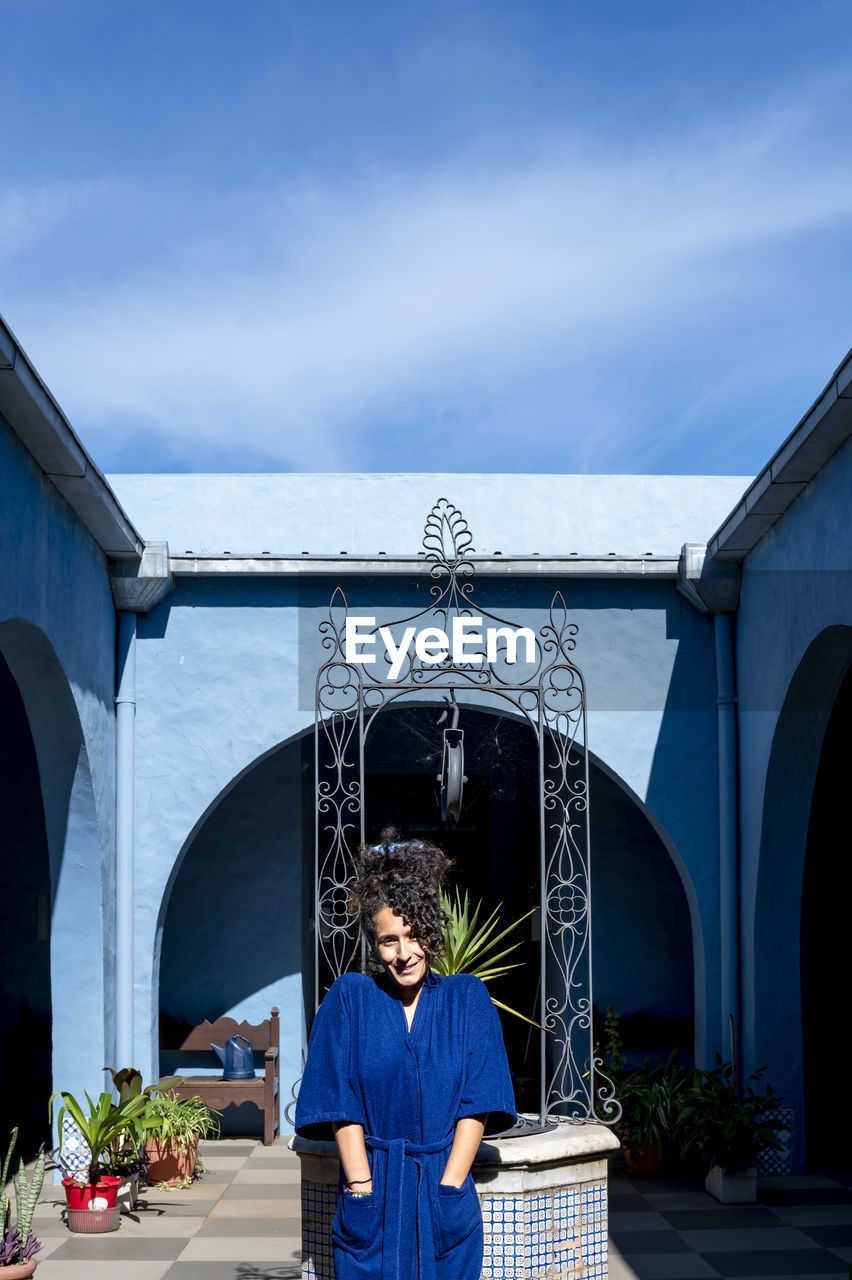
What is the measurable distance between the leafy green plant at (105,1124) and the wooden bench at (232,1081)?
1729 mm

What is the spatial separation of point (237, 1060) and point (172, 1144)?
1.64 meters

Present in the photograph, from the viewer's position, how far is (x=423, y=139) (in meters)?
6.36

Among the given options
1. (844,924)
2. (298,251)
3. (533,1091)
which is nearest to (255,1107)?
(533,1091)

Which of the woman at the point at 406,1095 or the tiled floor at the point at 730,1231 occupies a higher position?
the woman at the point at 406,1095

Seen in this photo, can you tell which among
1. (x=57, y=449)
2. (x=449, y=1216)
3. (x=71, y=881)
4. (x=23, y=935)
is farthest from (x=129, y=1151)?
(x=449, y=1216)

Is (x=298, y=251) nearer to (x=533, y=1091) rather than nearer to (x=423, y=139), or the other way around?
(x=423, y=139)

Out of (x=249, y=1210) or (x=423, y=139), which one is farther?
(x=249, y=1210)

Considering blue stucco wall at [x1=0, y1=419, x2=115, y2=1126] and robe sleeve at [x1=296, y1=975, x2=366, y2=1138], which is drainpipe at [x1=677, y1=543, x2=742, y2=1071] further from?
robe sleeve at [x1=296, y1=975, x2=366, y2=1138]

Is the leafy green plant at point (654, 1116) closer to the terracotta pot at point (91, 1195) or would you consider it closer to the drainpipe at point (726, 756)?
the drainpipe at point (726, 756)

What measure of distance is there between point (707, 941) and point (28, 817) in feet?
17.3

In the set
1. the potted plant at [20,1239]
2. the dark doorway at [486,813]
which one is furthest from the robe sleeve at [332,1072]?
the dark doorway at [486,813]

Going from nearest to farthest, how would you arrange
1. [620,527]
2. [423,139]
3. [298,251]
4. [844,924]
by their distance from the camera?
[423,139], [298,251], [844,924], [620,527]

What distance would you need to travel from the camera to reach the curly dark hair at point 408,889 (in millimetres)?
3348

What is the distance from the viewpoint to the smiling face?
331cm
